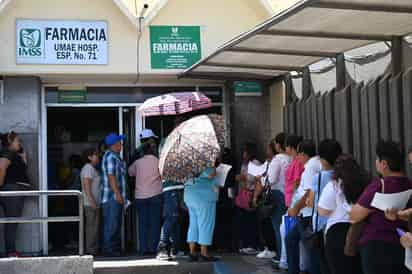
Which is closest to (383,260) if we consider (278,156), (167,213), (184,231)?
(278,156)

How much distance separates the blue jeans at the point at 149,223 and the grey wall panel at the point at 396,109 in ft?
13.7

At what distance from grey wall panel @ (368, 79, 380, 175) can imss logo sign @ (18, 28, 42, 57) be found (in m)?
5.07

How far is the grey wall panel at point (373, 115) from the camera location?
679 cm

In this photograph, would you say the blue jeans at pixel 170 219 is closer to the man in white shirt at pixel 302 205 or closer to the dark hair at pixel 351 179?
the man in white shirt at pixel 302 205

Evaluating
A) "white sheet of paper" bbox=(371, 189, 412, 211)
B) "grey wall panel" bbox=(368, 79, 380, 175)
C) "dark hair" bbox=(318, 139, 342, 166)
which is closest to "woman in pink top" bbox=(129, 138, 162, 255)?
"grey wall panel" bbox=(368, 79, 380, 175)

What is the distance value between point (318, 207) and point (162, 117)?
518 centimetres

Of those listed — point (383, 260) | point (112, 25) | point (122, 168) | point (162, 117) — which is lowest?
point (383, 260)

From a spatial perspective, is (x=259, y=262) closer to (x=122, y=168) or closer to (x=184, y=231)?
(x=184, y=231)

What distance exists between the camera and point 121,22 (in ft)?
33.3

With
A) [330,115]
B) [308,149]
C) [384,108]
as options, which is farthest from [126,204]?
[384,108]

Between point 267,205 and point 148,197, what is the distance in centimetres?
212

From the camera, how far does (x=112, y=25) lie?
10.1 metres

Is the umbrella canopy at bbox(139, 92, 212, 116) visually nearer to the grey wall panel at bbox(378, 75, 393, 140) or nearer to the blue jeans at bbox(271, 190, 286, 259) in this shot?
the blue jeans at bbox(271, 190, 286, 259)

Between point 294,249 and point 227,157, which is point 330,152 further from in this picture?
point 227,157
